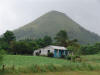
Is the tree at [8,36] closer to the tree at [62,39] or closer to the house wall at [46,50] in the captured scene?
the house wall at [46,50]

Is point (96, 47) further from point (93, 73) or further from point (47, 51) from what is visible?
point (93, 73)

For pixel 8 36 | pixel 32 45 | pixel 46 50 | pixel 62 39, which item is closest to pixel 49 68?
pixel 46 50

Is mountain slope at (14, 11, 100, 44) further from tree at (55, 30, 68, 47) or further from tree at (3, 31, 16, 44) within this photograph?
tree at (3, 31, 16, 44)

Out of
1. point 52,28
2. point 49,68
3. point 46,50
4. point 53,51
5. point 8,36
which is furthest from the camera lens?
point 52,28

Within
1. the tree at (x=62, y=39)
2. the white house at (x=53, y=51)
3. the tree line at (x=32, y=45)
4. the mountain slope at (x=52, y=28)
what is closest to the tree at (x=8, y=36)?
the tree line at (x=32, y=45)

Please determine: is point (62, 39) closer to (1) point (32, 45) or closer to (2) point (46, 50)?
(1) point (32, 45)

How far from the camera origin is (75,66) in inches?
562

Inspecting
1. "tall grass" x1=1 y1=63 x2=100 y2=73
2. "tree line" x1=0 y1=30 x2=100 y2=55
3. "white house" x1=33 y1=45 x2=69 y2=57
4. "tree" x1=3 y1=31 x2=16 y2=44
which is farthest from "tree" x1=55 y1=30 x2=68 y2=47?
"tall grass" x1=1 y1=63 x2=100 y2=73

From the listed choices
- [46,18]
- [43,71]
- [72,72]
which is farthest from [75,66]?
[46,18]

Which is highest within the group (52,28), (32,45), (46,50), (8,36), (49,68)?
(52,28)

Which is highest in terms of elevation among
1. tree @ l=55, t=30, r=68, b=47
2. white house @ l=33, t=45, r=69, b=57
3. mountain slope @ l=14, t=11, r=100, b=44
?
mountain slope @ l=14, t=11, r=100, b=44

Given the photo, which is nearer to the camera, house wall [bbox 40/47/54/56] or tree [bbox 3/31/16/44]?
house wall [bbox 40/47/54/56]

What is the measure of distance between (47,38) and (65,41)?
5677 mm

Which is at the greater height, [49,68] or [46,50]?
[46,50]
